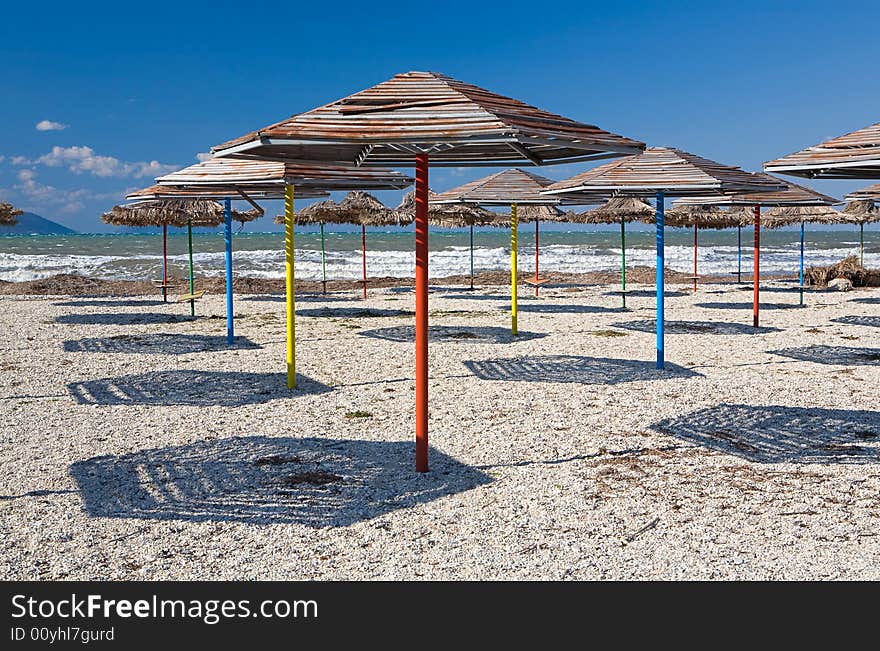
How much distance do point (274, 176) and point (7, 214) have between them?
345 inches

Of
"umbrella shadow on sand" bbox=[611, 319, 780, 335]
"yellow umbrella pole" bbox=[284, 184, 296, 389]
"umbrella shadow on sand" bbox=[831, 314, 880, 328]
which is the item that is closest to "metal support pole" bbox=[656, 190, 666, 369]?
"umbrella shadow on sand" bbox=[611, 319, 780, 335]

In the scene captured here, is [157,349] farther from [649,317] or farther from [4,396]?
[649,317]

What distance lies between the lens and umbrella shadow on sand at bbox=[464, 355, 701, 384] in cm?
793

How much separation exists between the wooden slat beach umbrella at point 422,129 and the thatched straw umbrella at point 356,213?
1286 cm

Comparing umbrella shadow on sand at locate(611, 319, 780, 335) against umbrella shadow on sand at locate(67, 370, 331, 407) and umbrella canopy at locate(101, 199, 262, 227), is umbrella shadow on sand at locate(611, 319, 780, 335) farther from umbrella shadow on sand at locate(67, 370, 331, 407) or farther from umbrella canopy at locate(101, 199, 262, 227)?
umbrella canopy at locate(101, 199, 262, 227)

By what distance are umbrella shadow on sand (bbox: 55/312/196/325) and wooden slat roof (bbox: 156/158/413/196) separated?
471cm

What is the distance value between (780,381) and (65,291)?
673 inches

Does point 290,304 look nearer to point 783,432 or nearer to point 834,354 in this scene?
point 783,432

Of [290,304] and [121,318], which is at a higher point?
[290,304]

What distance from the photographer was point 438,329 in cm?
1195

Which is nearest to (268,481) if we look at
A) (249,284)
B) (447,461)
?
(447,461)

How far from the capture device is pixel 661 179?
801 cm

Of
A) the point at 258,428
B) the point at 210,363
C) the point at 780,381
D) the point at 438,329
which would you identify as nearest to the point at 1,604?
the point at 258,428

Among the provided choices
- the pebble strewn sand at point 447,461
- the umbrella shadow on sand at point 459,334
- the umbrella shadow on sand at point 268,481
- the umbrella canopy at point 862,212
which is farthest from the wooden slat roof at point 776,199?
the umbrella canopy at point 862,212
